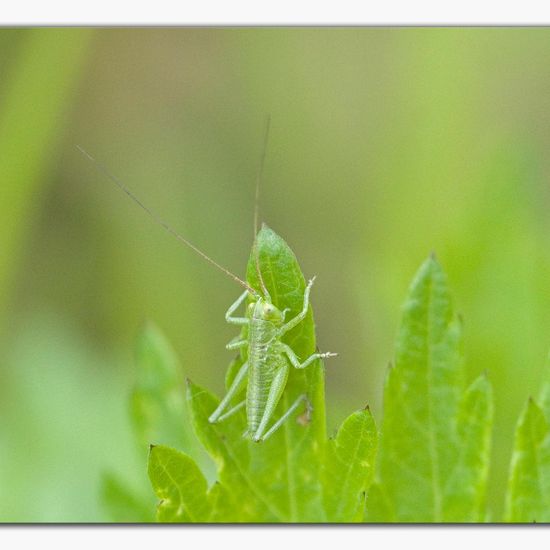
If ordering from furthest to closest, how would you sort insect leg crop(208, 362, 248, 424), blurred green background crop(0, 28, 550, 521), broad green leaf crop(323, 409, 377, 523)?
blurred green background crop(0, 28, 550, 521)
insect leg crop(208, 362, 248, 424)
broad green leaf crop(323, 409, 377, 523)

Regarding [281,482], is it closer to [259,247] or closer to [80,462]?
[259,247]

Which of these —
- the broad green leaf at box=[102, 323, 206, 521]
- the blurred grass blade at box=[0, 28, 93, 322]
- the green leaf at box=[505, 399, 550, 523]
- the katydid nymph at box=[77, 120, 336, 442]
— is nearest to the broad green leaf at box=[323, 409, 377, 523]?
the katydid nymph at box=[77, 120, 336, 442]

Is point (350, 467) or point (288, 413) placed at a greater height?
point (288, 413)

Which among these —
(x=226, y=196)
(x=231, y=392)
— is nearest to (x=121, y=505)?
(x=231, y=392)

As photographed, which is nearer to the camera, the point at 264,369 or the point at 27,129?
the point at 264,369

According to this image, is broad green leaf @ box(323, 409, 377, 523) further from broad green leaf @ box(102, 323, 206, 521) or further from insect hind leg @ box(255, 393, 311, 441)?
broad green leaf @ box(102, 323, 206, 521)

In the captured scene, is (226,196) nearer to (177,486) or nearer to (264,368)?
(264,368)

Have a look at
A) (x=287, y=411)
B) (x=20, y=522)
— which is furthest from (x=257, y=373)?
(x=20, y=522)
